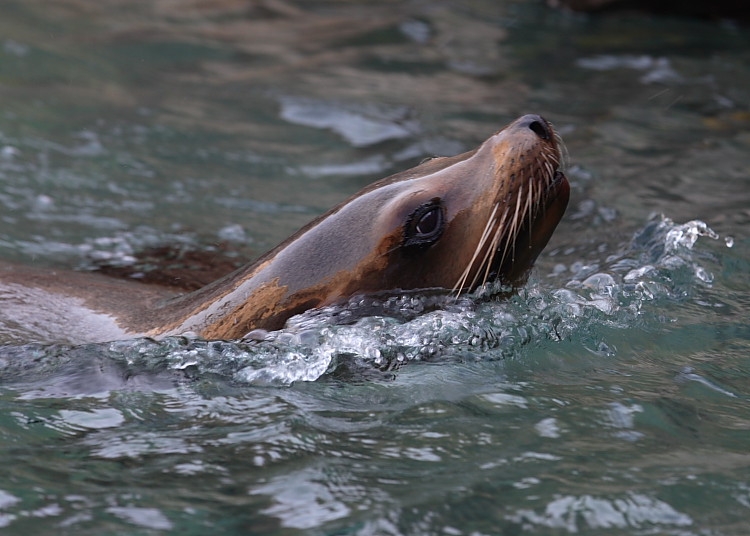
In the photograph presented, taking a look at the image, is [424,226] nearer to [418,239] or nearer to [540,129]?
[418,239]

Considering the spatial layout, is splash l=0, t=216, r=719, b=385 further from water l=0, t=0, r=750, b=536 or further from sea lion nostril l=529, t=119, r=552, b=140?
sea lion nostril l=529, t=119, r=552, b=140

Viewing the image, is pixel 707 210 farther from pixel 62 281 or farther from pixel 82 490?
pixel 82 490

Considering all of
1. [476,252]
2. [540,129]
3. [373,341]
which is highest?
[540,129]

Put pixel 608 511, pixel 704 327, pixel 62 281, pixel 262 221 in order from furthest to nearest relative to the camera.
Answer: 1. pixel 262 221
2. pixel 62 281
3. pixel 704 327
4. pixel 608 511

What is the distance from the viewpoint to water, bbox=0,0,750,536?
271 centimetres

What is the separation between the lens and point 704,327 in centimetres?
401

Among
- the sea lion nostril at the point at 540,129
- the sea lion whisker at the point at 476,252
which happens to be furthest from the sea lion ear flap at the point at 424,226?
the sea lion nostril at the point at 540,129

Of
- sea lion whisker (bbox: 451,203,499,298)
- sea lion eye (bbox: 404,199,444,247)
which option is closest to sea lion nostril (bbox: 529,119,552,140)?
sea lion whisker (bbox: 451,203,499,298)

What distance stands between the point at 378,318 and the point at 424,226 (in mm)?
368

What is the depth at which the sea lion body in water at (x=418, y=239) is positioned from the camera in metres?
3.72

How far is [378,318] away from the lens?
12.2 ft

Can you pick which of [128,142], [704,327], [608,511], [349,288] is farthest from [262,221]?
[608,511]

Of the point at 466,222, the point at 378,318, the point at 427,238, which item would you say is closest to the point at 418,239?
the point at 427,238

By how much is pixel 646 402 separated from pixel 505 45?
21.6 feet
